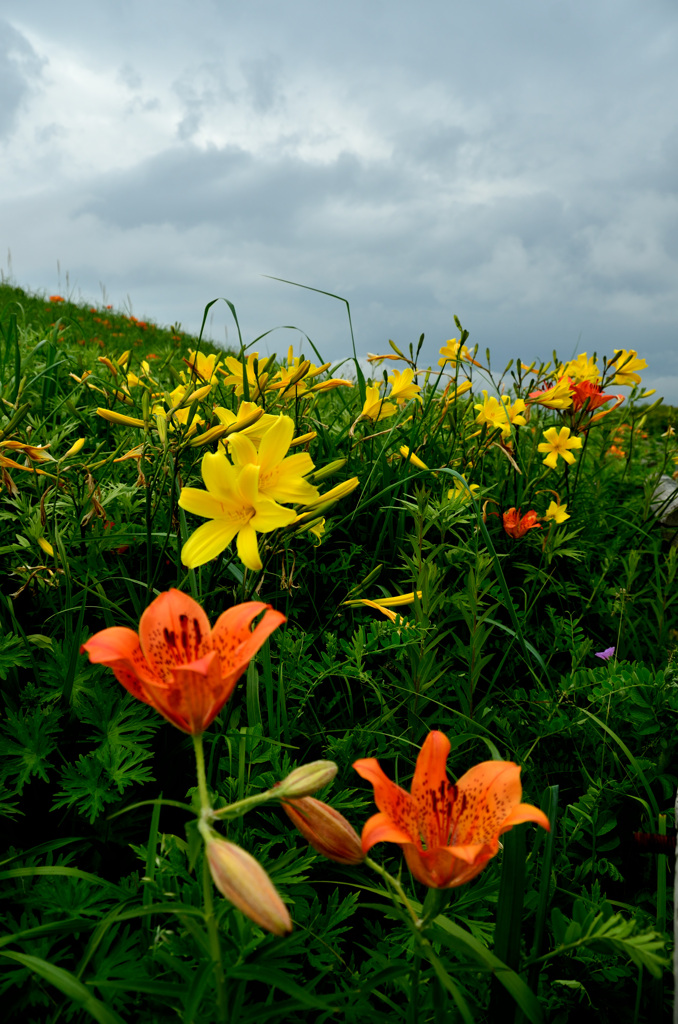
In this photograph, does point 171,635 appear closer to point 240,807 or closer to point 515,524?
point 240,807

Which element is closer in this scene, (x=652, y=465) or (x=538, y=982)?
(x=538, y=982)

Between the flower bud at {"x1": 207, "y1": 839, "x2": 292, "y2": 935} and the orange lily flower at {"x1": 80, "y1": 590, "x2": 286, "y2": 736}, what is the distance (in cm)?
16

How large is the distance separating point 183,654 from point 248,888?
0.31 meters

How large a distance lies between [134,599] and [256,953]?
950mm

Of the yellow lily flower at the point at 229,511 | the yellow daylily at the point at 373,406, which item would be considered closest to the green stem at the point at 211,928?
the yellow lily flower at the point at 229,511

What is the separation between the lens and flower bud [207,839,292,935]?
55cm

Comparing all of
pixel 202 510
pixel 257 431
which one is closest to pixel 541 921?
pixel 202 510

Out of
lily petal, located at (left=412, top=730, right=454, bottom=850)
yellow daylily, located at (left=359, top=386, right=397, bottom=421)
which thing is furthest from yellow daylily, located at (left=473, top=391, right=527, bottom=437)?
lily petal, located at (left=412, top=730, right=454, bottom=850)

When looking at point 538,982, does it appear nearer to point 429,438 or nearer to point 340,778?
point 340,778

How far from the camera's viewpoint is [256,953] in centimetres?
77

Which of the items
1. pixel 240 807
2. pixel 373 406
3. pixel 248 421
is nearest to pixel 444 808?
pixel 240 807

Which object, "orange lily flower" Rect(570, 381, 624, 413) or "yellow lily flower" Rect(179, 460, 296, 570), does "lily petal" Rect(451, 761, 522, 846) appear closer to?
"yellow lily flower" Rect(179, 460, 296, 570)

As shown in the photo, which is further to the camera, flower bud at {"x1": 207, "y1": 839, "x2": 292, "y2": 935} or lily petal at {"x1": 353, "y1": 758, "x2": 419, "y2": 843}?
lily petal at {"x1": 353, "y1": 758, "x2": 419, "y2": 843}

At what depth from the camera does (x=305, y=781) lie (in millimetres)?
656
